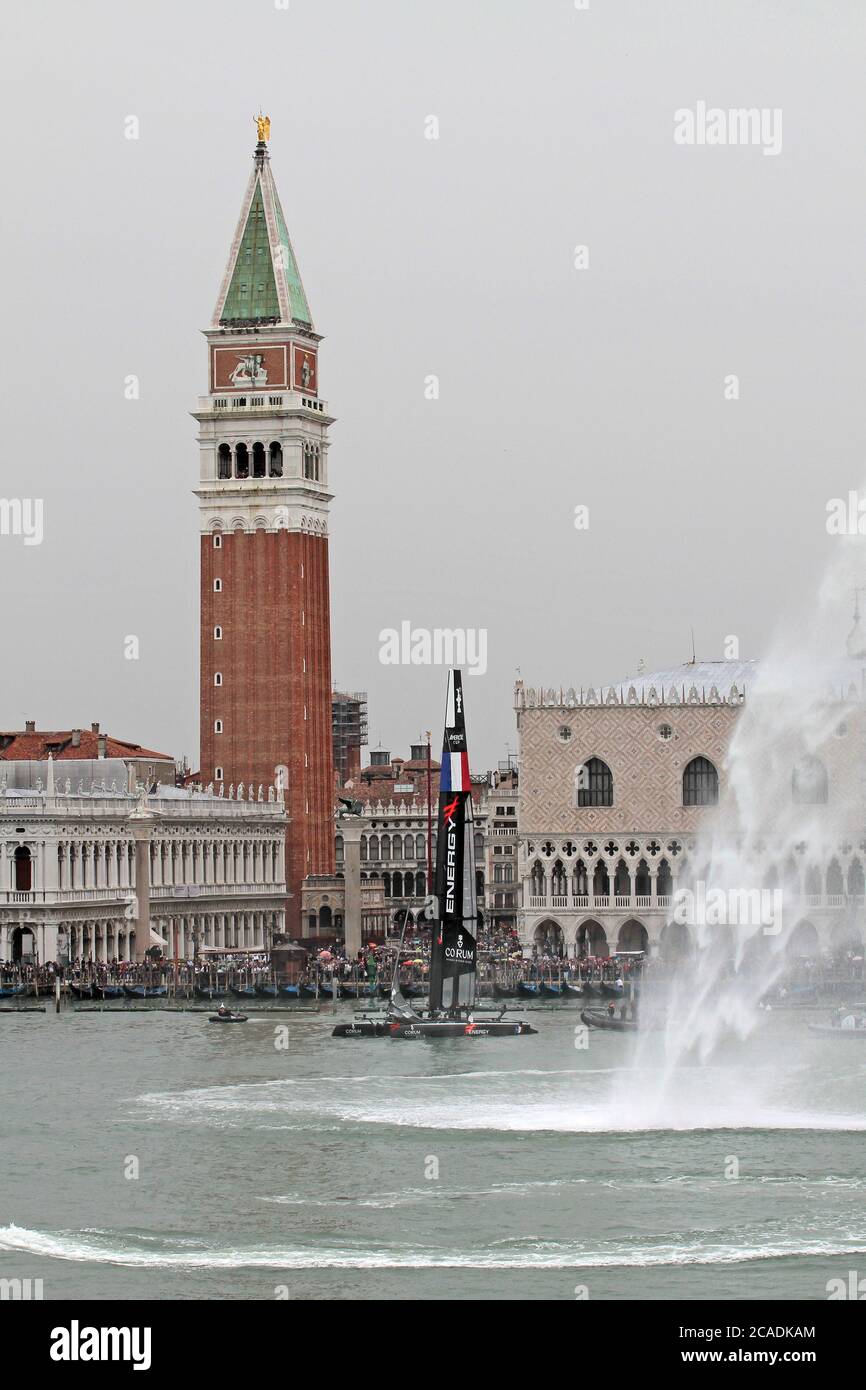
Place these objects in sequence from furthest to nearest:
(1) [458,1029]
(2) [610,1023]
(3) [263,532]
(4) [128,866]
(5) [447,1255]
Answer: (3) [263,532] < (4) [128,866] < (2) [610,1023] < (1) [458,1029] < (5) [447,1255]

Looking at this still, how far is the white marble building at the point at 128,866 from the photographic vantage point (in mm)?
98938

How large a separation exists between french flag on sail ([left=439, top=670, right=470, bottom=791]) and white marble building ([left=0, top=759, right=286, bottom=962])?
21932 millimetres

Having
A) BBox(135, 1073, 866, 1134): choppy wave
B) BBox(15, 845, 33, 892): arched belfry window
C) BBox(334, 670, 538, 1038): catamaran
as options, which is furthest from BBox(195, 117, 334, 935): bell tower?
BBox(135, 1073, 866, 1134): choppy wave

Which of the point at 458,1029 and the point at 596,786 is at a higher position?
the point at 596,786

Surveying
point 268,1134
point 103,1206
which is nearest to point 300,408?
point 268,1134

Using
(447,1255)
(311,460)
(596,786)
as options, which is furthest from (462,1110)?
(311,460)

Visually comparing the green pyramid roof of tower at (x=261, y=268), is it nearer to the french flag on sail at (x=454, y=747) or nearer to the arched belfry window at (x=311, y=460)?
the arched belfry window at (x=311, y=460)

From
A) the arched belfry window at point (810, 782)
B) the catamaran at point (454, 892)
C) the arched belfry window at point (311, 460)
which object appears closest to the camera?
the catamaran at point (454, 892)

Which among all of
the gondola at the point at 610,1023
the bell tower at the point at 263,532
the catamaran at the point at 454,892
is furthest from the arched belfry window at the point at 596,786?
the gondola at the point at 610,1023

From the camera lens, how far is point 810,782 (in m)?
96.4

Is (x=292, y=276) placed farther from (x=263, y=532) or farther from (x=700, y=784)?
(x=700, y=784)

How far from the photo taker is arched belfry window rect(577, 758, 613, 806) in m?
102

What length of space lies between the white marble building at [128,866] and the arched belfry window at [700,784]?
58.3 feet

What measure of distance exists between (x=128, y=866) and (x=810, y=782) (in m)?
23.0
